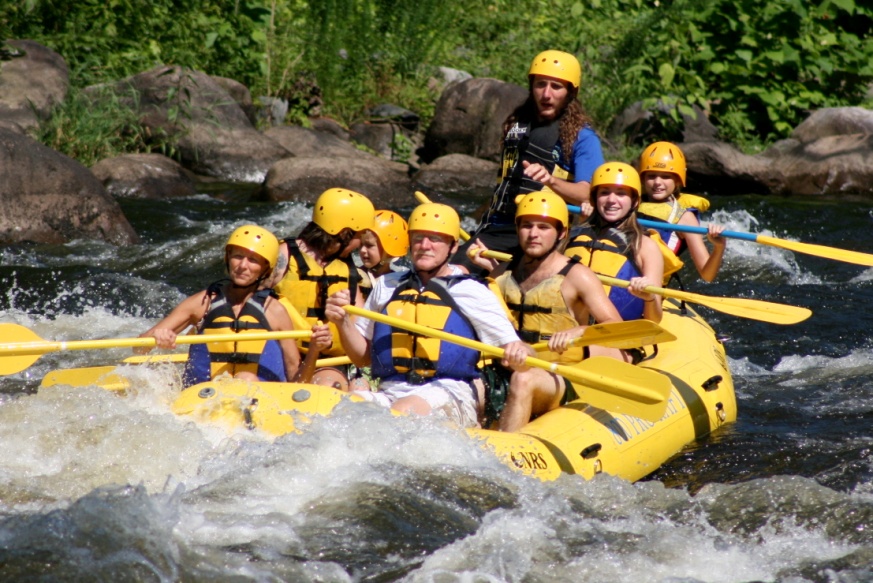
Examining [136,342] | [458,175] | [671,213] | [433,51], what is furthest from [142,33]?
[136,342]

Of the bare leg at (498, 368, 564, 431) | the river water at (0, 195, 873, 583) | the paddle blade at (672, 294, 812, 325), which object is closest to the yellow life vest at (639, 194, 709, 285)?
the paddle blade at (672, 294, 812, 325)

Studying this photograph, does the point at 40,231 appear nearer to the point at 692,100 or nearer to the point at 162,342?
the point at 162,342

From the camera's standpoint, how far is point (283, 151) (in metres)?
13.3

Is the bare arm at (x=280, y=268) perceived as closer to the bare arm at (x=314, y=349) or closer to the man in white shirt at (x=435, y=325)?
the bare arm at (x=314, y=349)

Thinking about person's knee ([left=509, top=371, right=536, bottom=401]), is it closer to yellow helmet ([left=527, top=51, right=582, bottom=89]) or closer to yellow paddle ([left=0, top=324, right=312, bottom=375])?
yellow paddle ([left=0, top=324, right=312, bottom=375])

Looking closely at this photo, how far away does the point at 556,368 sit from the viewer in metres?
4.57

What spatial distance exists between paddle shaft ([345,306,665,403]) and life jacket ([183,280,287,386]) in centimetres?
58

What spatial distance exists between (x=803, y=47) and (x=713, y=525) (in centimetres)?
1145

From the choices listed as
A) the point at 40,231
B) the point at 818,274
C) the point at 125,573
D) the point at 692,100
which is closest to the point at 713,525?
the point at 125,573

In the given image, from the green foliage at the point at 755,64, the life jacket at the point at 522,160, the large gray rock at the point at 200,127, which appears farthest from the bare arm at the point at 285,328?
the green foliage at the point at 755,64

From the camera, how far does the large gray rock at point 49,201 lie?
30.2 feet

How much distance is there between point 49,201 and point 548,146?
5.29 metres

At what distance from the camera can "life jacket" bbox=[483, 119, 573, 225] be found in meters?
5.69

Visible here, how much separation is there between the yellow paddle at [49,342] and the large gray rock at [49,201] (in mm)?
4575
